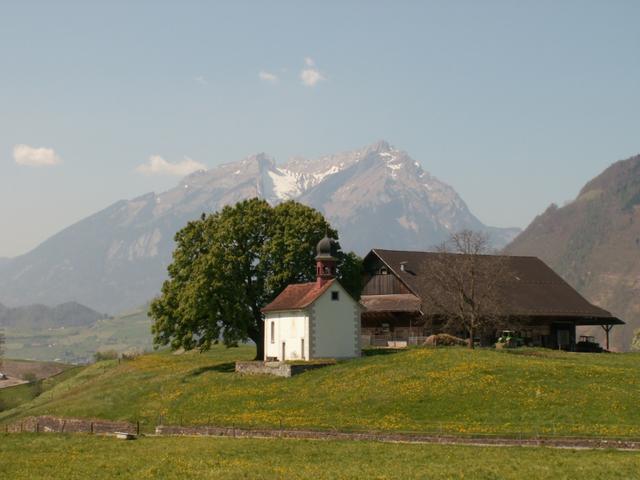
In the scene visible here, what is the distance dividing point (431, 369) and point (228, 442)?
73.2 ft

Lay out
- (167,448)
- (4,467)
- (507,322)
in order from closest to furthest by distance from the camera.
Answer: (4,467) → (167,448) → (507,322)

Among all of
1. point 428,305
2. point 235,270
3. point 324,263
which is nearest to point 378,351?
point 428,305

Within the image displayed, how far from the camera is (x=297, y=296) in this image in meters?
82.1

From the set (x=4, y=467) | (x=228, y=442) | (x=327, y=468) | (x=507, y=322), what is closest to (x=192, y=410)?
(x=228, y=442)

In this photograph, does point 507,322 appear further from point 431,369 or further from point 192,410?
point 192,410

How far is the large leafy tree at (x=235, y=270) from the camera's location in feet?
271

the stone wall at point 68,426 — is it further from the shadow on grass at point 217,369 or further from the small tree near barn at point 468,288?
the small tree near barn at point 468,288

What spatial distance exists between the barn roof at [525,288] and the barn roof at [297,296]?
15.9 metres

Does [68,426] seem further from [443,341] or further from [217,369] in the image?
[443,341]

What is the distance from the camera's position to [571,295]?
106 m

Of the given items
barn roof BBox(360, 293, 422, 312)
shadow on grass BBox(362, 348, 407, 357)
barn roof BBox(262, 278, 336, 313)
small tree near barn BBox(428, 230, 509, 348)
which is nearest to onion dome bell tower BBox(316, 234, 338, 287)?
barn roof BBox(262, 278, 336, 313)

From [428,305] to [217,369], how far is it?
2285 cm

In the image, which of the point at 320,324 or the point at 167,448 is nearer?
the point at 167,448

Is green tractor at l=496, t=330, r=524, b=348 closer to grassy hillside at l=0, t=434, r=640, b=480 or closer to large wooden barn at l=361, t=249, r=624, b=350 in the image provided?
large wooden barn at l=361, t=249, r=624, b=350
